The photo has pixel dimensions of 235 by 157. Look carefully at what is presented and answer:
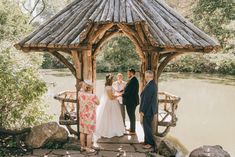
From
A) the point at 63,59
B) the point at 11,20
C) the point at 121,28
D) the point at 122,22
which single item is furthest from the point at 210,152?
the point at 11,20

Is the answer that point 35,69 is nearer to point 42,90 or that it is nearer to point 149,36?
point 42,90

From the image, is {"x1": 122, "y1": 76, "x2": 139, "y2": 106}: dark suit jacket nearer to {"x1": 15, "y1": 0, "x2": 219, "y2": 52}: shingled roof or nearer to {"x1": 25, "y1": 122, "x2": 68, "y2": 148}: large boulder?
{"x1": 15, "y1": 0, "x2": 219, "y2": 52}: shingled roof

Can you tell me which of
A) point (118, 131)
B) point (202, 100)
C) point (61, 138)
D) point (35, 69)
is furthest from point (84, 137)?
point (202, 100)

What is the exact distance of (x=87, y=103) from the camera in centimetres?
791

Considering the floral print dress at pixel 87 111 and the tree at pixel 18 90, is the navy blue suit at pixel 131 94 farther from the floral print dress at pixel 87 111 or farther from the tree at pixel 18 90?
the tree at pixel 18 90

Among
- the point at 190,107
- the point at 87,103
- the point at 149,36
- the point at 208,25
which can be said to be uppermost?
the point at 208,25

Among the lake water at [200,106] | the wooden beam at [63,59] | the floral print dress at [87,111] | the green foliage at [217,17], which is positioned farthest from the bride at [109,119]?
the green foliage at [217,17]

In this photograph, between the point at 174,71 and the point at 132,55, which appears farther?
the point at 174,71

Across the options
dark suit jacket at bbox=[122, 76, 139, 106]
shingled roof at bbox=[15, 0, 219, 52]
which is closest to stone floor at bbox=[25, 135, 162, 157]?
dark suit jacket at bbox=[122, 76, 139, 106]

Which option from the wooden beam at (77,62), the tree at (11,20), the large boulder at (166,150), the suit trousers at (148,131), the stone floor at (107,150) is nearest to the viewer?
the stone floor at (107,150)

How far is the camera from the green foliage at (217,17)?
112ft

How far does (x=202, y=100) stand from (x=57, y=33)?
13.2 m

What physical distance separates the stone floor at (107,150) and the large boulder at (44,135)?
21 centimetres

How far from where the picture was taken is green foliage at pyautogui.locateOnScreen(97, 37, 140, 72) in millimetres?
32906
